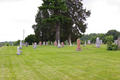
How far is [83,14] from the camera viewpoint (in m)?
38.0

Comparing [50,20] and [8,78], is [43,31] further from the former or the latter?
[8,78]

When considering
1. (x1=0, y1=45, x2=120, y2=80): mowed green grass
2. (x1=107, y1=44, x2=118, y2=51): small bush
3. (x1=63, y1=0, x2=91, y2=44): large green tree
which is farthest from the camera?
(x1=63, y1=0, x2=91, y2=44): large green tree

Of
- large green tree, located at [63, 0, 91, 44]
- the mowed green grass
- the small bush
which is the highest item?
large green tree, located at [63, 0, 91, 44]

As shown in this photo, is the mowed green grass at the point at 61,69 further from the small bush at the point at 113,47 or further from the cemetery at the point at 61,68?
the small bush at the point at 113,47

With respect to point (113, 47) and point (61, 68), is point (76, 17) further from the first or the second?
point (61, 68)

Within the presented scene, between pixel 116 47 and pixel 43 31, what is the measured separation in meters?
30.4

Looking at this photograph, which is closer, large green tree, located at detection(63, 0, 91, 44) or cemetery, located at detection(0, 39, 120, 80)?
cemetery, located at detection(0, 39, 120, 80)

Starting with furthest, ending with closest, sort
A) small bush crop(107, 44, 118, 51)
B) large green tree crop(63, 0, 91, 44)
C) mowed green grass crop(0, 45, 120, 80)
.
→ large green tree crop(63, 0, 91, 44) < small bush crop(107, 44, 118, 51) < mowed green grass crop(0, 45, 120, 80)

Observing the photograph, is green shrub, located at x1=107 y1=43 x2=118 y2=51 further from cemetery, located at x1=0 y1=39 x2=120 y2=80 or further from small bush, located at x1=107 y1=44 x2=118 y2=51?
cemetery, located at x1=0 y1=39 x2=120 y2=80

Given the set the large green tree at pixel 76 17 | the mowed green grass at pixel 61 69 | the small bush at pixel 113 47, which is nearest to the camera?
the mowed green grass at pixel 61 69

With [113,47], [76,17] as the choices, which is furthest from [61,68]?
[76,17]

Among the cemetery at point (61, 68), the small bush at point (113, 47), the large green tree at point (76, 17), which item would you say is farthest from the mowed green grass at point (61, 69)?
the large green tree at point (76, 17)

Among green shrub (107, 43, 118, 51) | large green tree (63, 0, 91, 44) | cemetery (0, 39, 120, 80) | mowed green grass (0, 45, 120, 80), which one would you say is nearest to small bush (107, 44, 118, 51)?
green shrub (107, 43, 118, 51)

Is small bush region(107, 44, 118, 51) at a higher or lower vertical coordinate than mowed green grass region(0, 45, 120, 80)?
higher
